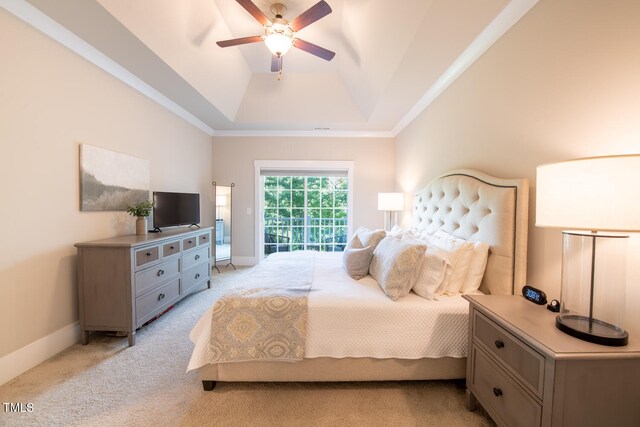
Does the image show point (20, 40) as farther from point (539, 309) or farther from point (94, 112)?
point (539, 309)

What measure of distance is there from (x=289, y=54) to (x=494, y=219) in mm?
3202

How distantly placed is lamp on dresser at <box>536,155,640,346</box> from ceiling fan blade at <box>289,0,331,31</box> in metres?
1.91

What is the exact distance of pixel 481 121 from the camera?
85.5 inches

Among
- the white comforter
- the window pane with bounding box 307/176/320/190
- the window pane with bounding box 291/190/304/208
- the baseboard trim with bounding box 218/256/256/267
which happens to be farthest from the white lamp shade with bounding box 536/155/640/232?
the baseboard trim with bounding box 218/256/256/267

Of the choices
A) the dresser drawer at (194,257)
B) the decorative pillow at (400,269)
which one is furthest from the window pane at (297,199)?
the decorative pillow at (400,269)

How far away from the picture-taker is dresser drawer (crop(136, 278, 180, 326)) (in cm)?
233

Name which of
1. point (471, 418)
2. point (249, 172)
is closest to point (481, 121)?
point (471, 418)

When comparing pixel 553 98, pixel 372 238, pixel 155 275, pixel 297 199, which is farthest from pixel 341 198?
pixel 553 98

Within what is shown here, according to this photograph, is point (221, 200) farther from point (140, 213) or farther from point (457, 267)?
point (457, 267)

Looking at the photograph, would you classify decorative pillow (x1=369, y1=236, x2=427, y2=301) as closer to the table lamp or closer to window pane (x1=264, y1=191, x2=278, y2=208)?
the table lamp

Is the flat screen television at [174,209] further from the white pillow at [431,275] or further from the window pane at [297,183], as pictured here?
the white pillow at [431,275]

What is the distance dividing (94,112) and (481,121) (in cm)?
357

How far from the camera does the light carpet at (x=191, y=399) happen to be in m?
1.49

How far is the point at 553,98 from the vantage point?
151cm
